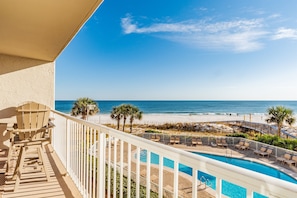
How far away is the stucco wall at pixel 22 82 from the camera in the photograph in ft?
17.3

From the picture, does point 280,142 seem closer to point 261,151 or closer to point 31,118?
point 261,151

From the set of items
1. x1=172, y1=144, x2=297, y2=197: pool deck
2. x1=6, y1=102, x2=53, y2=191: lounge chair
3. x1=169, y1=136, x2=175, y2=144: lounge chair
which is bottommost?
x1=172, y1=144, x2=297, y2=197: pool deck

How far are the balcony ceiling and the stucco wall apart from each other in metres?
0.64

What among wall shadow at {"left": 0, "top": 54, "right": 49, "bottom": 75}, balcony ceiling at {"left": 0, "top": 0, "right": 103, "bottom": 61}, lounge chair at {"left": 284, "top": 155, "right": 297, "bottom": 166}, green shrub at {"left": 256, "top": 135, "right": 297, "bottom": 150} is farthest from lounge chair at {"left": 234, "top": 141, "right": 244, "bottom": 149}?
balcony ceiling at {"left": 0, "top": 0, "right": 103, "bottom": 61}

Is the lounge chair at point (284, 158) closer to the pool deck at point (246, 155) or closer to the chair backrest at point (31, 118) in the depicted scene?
the pool deck at point (246, 155)

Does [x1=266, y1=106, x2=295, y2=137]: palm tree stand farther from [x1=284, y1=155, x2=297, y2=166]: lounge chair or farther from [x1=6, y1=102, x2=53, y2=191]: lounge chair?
[x1=6, y1=102, x2=53, y2=191]: lounge chair

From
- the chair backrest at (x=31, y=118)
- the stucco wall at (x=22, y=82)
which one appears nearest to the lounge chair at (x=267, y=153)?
the stucco wall at (x=22, y=82)

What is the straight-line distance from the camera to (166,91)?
143 ft

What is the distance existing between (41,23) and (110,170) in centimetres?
233

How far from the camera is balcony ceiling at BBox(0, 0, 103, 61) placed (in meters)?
2.57

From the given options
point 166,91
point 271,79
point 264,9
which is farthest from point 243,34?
point 166,91

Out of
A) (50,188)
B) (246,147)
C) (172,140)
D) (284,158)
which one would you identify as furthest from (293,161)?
(50,188)

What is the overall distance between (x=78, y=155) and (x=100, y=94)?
139 ft

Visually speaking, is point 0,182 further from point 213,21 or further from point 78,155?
point 213,21
